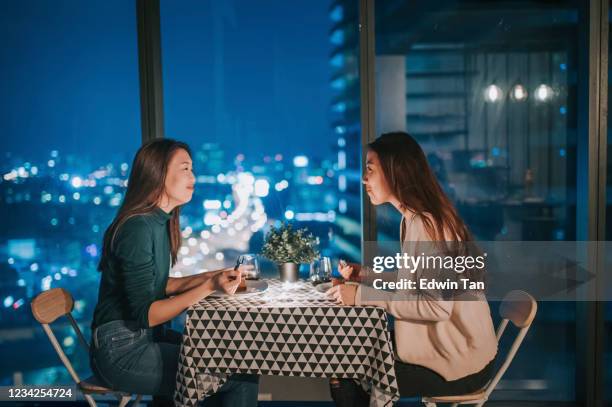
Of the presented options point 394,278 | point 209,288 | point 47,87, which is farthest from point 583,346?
point 47,87

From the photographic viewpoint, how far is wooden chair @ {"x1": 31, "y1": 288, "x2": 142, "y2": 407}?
2.26m

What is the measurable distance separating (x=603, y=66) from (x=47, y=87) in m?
2.95

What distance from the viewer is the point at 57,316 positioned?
7.91 feet

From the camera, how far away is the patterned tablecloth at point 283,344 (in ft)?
6.62

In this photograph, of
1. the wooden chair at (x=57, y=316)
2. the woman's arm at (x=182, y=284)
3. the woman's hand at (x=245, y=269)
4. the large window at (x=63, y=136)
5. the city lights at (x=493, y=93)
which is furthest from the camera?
the city lights at (x=493, y=93)

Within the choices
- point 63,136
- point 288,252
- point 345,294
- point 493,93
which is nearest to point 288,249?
point 288,252

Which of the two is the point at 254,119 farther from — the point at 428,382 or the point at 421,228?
the point at 428,382

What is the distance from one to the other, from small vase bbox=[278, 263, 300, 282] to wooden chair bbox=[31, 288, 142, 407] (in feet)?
2.46

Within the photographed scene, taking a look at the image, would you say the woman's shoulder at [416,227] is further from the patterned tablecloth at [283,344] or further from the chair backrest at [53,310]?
the chair backrest at [53,310]

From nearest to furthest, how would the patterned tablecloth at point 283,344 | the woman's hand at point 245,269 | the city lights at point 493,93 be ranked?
1. the patterned tablecloth at point 283,344
2. the woman's hand at point 245,269
3. the city lights at point 493,93

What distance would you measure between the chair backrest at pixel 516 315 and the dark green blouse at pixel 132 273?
1.29 m

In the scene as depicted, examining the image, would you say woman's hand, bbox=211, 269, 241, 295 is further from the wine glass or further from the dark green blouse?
A: the dark green blouse

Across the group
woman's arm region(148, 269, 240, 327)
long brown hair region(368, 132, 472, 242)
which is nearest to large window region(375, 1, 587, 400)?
long brown hair region(368, 132, 472, 242)

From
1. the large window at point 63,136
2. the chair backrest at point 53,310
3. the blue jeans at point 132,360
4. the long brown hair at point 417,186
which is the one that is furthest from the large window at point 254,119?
the blue jeans at point 132,360
